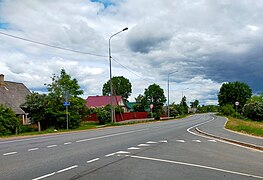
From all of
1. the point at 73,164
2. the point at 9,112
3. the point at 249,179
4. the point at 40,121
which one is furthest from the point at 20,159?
the point at 40,121

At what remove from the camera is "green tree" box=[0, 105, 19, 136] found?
29.5 metres

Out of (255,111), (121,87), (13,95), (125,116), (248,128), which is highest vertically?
(121,87)

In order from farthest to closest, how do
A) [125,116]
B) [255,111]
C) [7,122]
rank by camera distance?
[125,116] → [255,111] → [7,122]

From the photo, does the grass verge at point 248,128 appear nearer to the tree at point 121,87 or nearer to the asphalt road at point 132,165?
the asphalt road at point 132,165

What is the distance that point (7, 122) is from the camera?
99.3 feet

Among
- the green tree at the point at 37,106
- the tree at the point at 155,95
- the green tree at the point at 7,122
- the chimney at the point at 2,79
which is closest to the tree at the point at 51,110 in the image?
the green tree at the point at 37,106

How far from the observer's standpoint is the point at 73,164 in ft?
30.6

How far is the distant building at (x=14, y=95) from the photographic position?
4569 centimetres

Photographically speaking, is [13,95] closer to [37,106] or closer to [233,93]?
[37,106]

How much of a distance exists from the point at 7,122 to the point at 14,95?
20.6 meters

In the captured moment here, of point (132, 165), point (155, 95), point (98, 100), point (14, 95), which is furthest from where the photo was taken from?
point (155, 95)

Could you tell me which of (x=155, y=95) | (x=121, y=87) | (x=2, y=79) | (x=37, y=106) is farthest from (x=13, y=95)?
(x=121, y=87)

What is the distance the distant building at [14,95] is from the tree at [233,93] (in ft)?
269

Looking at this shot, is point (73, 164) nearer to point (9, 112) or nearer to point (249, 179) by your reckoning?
point (249, 179)
